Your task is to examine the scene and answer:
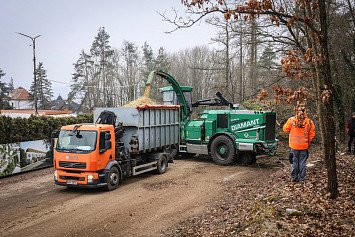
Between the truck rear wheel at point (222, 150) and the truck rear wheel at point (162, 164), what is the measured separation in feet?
8.59

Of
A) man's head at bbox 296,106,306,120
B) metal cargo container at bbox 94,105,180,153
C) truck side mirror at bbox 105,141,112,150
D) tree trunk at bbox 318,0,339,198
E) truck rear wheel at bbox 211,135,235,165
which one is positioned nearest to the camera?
man's head at bbox 296,106,306,120

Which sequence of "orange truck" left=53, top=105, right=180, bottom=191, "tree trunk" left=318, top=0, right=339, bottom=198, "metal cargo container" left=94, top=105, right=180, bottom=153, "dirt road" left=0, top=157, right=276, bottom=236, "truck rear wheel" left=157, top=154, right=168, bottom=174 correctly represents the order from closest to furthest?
1. "tree trunk" left=318, top=0, right=339, bottom=198
2. "dirt road" left=0, top=157, right=276, bottom=236
3. "orange truck" left=53, top=105, right=180, bottom=191
4. "metal cargo container" left=94, top=105, right=180, bottom=153
5. "truck rear wheel" left=157, top=154, right=168, bottom=174

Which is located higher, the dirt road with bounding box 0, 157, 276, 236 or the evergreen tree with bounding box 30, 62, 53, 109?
the evergreen tree with bounding box 30, 62, 53, 109

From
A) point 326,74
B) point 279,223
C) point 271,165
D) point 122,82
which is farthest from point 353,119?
point 122,82

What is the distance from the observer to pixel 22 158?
15.4m

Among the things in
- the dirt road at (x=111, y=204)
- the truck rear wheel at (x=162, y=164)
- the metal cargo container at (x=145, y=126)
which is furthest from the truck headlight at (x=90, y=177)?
the truck rear wheel at (x=162, y=164)

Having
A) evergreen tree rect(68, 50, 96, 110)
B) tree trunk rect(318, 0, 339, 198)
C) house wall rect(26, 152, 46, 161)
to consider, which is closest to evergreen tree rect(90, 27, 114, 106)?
evergreen tree rect(68, 50, 96, 110)

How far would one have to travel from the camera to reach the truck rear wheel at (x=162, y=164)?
1425cm

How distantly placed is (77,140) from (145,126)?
2938mm

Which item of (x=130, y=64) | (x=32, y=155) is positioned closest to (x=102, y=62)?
(x=130, y=64)

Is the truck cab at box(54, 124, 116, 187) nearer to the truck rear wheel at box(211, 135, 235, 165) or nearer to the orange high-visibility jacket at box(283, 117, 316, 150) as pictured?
the orange high-visibility jacket at box(283, 117, 316, 150)

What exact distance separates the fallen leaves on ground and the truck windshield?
4446 millimetres

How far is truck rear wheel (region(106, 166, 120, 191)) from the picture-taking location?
11.3m

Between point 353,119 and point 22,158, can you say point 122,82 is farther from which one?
point 353,119
